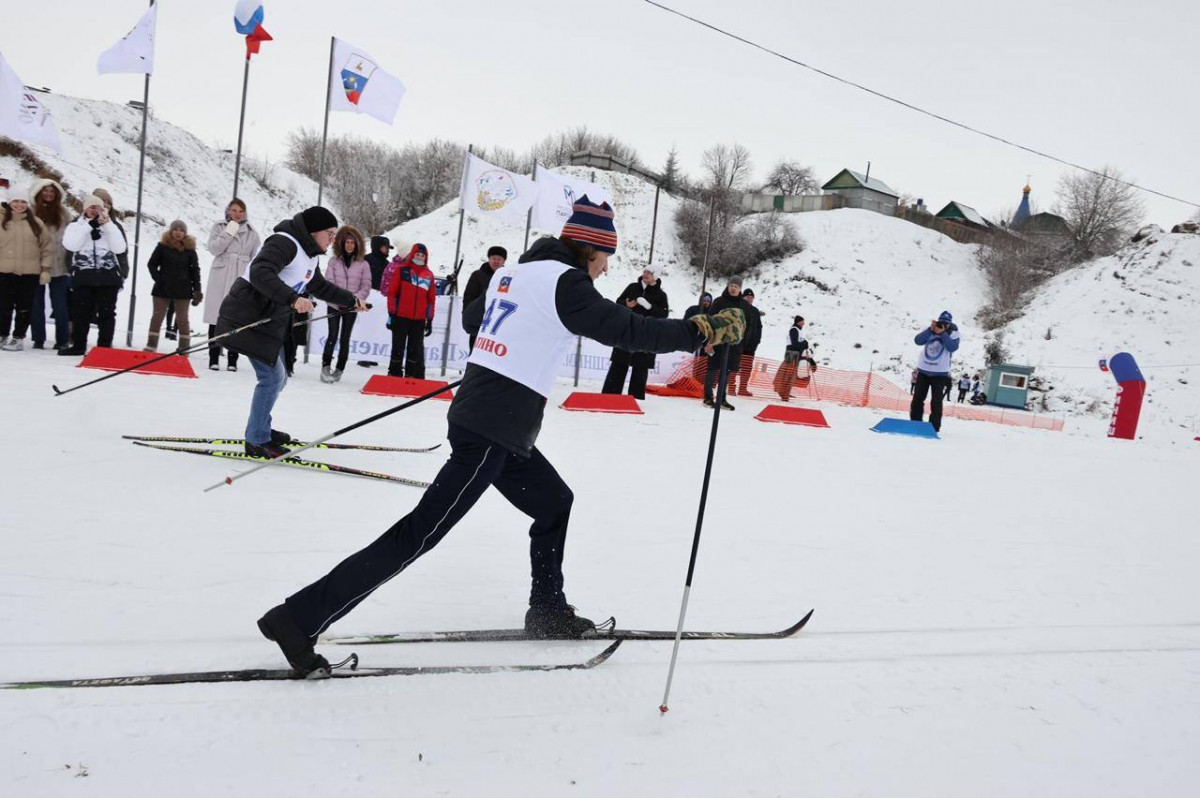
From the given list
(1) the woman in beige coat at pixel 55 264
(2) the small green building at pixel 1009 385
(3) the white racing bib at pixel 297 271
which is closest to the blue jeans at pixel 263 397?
(3) the white racing bib at pixel 297 271

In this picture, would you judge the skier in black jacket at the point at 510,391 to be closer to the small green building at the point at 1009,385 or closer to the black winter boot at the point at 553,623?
the black winter boot at the point at 553,623

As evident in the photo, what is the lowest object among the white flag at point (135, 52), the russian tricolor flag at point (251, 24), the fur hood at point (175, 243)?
the fur hood at point (175, 243)

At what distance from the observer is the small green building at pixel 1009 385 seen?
85.5 feet

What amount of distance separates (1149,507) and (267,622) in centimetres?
765

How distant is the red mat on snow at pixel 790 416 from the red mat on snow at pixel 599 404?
2.02 m

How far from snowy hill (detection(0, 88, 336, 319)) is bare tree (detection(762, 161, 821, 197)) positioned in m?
37.9

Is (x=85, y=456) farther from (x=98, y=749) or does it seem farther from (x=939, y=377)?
(x=939, y=377)

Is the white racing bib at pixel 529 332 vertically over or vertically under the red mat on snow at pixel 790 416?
over

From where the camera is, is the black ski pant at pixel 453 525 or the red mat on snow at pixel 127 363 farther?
the red mat on snow at pixel 127 363

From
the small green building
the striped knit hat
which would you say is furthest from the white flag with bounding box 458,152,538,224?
the small green building

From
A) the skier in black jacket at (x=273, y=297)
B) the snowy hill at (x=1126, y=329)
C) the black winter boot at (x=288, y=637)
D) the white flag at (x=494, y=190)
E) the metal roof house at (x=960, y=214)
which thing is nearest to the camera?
the black winter boot at (x=288, y=637)

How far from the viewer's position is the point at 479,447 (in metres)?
2.54

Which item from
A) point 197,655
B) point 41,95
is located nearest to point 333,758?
point 197,655

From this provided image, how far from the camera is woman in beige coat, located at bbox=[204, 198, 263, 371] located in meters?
8.48
